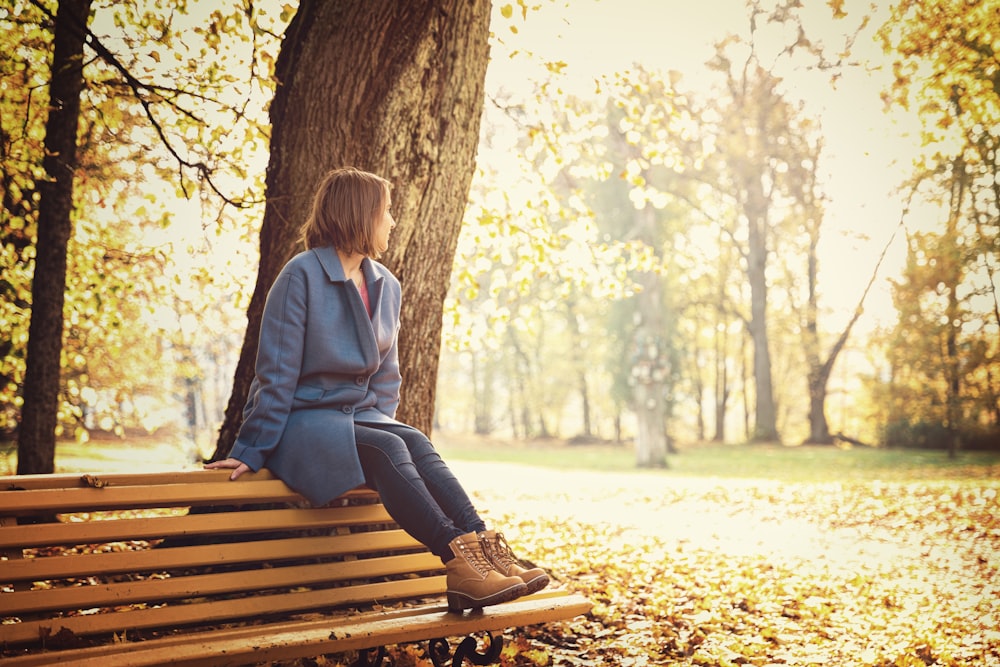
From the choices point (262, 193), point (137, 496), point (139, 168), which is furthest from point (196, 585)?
point (139, 168)

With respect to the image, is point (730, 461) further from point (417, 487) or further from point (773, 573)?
point (417, 487)

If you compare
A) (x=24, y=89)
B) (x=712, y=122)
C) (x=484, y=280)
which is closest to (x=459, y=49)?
(x=24, y=89)

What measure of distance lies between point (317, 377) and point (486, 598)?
43.0 inches

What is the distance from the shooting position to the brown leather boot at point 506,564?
273 centimetres

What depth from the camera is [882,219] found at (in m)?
12.8

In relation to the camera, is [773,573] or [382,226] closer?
[382,226]

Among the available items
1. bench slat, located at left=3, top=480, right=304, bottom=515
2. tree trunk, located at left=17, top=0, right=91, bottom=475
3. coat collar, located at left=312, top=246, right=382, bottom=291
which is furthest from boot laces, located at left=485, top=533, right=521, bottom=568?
tree trunk, located at left=17, top=0, right=91, bottom=475

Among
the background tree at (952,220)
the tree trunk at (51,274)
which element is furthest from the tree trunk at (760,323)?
the tree trunk at (51,274)

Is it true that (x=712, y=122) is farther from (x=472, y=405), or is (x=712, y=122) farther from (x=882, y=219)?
(x=472, y=405)

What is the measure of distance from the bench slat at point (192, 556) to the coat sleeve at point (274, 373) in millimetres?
315

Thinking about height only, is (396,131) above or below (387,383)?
above

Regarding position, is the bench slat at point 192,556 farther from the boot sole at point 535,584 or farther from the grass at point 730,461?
the grass at point 730,461

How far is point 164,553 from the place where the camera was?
256 centimetres

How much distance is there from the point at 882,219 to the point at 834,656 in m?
10.7
